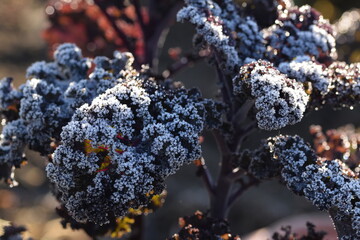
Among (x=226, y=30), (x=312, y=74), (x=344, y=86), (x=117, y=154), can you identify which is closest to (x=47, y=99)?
(x=117, y=154)

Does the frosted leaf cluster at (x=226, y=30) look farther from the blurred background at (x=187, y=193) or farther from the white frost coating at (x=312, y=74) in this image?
the blurred background at (x=187, y=193)

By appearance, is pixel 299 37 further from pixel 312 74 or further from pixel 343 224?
pixel 343 224

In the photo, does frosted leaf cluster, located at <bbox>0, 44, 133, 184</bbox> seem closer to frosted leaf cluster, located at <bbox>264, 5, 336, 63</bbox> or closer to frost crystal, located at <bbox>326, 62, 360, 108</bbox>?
frosted leaf cluster, located at <bbox>264, 5, 336, 63</bbox>

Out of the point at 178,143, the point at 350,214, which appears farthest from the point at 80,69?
the point at 350,214

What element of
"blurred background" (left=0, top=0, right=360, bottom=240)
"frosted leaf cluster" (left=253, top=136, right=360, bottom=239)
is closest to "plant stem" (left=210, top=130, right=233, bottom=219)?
"frosted leaf cluster" (left=253, top=136, right=360, bottom=239)

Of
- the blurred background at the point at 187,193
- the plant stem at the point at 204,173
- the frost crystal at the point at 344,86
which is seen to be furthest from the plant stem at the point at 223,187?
the blurred background at the point at 187,193
